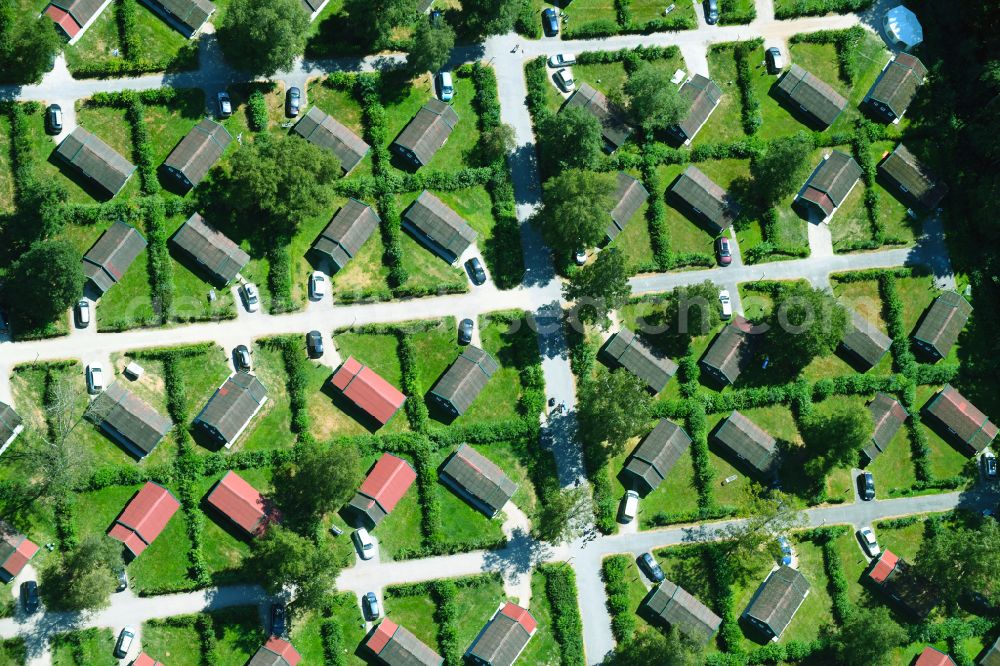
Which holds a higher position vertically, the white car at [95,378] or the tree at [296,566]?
the white car at [95,378]

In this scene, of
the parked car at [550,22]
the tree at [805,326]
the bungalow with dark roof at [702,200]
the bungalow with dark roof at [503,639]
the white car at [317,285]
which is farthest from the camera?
the parked car at [550,22]

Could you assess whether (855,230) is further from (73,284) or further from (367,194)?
(73,284)

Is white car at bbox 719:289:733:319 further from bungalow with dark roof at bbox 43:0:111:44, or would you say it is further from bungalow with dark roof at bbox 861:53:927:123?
bungalow with dark roof at bbox 43:0:111:44

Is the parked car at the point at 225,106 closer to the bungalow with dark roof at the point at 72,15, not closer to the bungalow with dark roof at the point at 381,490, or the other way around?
the bungalow with dark roof at the point at 72,15

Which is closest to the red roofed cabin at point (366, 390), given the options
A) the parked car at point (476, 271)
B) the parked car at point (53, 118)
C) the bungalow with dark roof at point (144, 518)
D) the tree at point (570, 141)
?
the parked car at point (476, 271)

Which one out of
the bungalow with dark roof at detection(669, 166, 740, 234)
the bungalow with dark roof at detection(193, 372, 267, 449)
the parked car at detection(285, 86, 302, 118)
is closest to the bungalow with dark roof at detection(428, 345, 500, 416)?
the bungalow with dark roof at detection(193, 372, 267, 449)

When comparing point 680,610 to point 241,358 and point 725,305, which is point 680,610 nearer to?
point 725,305

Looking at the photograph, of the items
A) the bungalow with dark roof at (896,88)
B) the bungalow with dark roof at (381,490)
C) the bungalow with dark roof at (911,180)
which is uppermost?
the bungalow with dark roof at (896,88)
